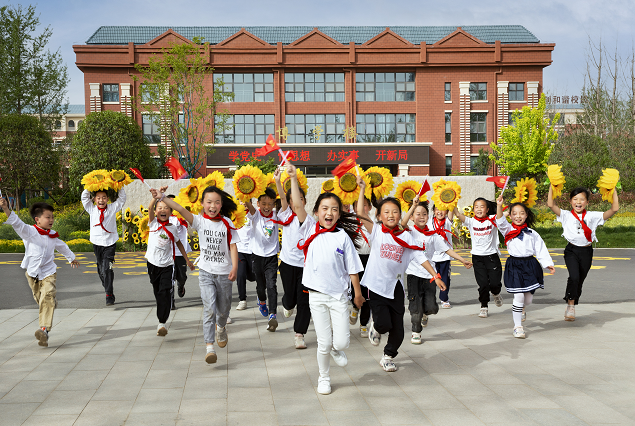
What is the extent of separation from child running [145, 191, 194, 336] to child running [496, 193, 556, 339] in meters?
4.33

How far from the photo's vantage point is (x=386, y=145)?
119 ft

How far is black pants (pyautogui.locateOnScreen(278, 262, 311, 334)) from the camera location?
5992 mm

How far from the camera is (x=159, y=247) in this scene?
22.2 feet

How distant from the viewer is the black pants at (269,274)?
7.00m

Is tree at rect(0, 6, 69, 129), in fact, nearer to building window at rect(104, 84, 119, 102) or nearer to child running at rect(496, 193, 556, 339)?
building window at rect(104, 84, 119, 102)

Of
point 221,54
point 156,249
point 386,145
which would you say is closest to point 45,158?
point 221,54

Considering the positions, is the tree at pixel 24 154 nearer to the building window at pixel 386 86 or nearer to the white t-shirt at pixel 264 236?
the building window at pixel 386 86

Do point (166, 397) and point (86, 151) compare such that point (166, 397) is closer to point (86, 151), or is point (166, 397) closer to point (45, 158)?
point (86, 151)

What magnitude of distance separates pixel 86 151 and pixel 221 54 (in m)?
16.9

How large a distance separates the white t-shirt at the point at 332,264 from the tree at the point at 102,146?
22070 millimetres

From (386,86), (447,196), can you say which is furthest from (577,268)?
(386,86)

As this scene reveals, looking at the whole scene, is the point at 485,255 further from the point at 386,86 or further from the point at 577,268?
the point at 386,86

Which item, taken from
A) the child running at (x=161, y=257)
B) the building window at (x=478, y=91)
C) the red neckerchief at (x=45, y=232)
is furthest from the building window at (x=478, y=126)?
the red neckerchief at (x=45, y=232)

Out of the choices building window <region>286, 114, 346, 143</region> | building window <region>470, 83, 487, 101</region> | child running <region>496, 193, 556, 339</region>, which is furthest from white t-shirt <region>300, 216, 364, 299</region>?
building window <region>470, 83, 487, 101</region>
